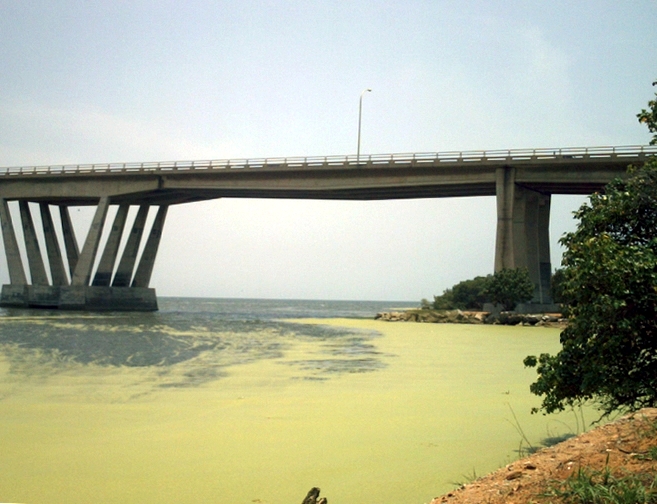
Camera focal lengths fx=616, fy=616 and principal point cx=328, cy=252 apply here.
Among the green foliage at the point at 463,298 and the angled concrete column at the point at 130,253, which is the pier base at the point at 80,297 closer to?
the angled concrete column at the point at 130,253

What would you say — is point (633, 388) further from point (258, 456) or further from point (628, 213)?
point (258, 456)

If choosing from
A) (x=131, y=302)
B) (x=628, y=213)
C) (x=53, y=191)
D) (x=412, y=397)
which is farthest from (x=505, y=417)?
(x=53, y=191)

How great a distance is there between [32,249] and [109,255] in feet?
39.6

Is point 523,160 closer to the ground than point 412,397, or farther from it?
farther from it

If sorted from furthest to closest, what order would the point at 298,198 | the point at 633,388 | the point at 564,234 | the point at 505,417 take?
the point at 298,198
the point at 505,417
the point at 564,234
the point at 633,388

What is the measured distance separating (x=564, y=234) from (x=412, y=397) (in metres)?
4.90

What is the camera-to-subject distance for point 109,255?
73.1 metres

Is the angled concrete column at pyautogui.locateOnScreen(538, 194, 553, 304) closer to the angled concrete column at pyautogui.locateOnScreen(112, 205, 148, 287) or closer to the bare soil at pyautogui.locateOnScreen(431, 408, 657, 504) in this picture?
the angled concrete column at pyautogui.locateOnScreen(112, 205, 148, 287)

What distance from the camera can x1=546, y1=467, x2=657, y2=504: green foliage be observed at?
450cm

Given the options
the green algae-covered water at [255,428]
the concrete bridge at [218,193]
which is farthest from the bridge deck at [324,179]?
the green algae-covered water at [255,428]

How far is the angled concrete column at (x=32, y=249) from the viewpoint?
253ft

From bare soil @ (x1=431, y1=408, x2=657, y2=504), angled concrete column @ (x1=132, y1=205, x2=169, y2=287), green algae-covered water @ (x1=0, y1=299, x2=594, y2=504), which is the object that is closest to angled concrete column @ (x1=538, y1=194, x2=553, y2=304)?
angled concrete column @ (x1=132, y1=205, x2=169, y2=287)

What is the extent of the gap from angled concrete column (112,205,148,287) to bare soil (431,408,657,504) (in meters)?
73.4

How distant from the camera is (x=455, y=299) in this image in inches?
3226
